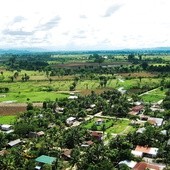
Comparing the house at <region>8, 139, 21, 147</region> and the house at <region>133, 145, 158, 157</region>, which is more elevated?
the house at <region>8, 139, 21, 147</region>

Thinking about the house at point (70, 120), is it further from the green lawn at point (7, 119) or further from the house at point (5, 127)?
the green lawn at point (7, 119)

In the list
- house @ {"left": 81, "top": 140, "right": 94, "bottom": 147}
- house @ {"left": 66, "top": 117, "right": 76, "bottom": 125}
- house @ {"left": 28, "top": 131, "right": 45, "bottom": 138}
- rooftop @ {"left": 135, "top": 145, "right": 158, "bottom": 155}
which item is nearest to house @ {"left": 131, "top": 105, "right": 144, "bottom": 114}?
house @ {"left": 66, "top": 117, "right": 76, "bottom": 125}

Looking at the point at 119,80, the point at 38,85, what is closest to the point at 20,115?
the point at 38,85

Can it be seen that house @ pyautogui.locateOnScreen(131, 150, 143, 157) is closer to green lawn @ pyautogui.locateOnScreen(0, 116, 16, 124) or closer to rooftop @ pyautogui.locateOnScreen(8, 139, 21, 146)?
rooftop @ pyautogui.locateOnScreen(8, 139, 21, 146)

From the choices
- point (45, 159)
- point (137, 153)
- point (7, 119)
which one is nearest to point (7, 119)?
point (7, 119)

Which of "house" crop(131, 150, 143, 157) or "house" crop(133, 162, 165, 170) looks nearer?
"house" crop(133, 162, 165, 170)

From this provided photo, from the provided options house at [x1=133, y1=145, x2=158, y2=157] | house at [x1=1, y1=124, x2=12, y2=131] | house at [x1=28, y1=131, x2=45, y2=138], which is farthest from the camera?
house at [x1=1, y1=124, x2=12, y2=131]

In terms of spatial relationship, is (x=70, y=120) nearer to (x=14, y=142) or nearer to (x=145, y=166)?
(x=14, y=142)

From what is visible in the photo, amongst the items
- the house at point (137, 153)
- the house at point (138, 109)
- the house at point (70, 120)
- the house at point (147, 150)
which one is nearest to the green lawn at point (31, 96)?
the house at point (70, 120)
